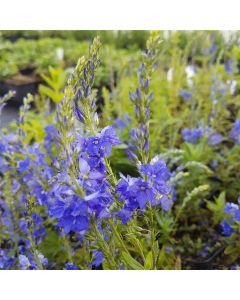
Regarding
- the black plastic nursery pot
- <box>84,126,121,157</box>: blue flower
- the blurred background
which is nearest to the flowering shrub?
<box>84,126,121,157</box>: blue flower

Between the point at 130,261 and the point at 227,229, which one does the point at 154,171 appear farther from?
the point at 227,229

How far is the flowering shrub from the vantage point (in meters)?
1.19

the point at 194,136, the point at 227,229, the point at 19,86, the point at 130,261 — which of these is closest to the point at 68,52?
the point at 19,86

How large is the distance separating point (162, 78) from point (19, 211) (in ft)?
5.99

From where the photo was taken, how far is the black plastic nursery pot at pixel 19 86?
3951mm

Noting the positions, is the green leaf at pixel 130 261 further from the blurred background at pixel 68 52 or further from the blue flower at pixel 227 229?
the blurred background at pixel 68 52

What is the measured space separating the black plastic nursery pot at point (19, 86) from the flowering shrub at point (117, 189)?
99 cm

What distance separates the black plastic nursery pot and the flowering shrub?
0.99 metres

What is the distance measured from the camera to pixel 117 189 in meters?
1.29

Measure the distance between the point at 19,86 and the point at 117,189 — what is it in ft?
9.64

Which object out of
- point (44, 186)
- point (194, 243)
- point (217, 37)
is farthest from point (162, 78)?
point (44, 186)

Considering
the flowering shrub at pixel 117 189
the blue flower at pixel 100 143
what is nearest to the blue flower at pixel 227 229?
the flowering shrub at pixel 117 189
